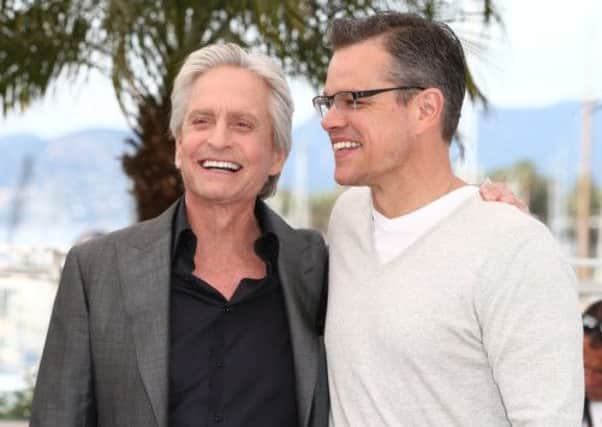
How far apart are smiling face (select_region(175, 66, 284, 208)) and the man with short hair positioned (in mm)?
190

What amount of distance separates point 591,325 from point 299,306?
158cm

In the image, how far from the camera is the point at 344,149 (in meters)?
2.48

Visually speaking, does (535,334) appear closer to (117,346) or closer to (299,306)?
(299,306)

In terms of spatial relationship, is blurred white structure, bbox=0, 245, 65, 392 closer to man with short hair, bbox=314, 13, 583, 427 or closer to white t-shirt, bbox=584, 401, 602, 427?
white t-shirt, bbox=584, 401, 602, 427

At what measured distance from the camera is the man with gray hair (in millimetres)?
2471

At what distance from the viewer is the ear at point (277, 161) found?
9.16 ft

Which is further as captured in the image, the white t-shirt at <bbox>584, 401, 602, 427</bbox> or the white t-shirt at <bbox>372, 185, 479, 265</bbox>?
the white t-shirt at <bbox>584, 401, 602, 427</bbox>

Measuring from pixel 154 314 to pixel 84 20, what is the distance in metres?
4.01

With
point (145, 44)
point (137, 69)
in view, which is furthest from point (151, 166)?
point (145, 44)

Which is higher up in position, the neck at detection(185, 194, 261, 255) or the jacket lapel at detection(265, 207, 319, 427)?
the neck at detection(185, 194, 261, 255)

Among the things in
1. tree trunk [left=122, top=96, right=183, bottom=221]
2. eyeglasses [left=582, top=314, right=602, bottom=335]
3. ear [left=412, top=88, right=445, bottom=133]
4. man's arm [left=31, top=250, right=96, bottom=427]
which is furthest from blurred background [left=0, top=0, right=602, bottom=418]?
man's arm [left=31, top=250, right=96, bottom=427]

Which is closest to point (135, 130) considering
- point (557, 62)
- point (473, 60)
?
point (473, 60)

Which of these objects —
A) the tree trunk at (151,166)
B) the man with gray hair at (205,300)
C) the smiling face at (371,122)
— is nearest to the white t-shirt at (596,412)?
the man with gray hair at (205,300)

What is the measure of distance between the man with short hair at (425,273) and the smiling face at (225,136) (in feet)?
0.62
